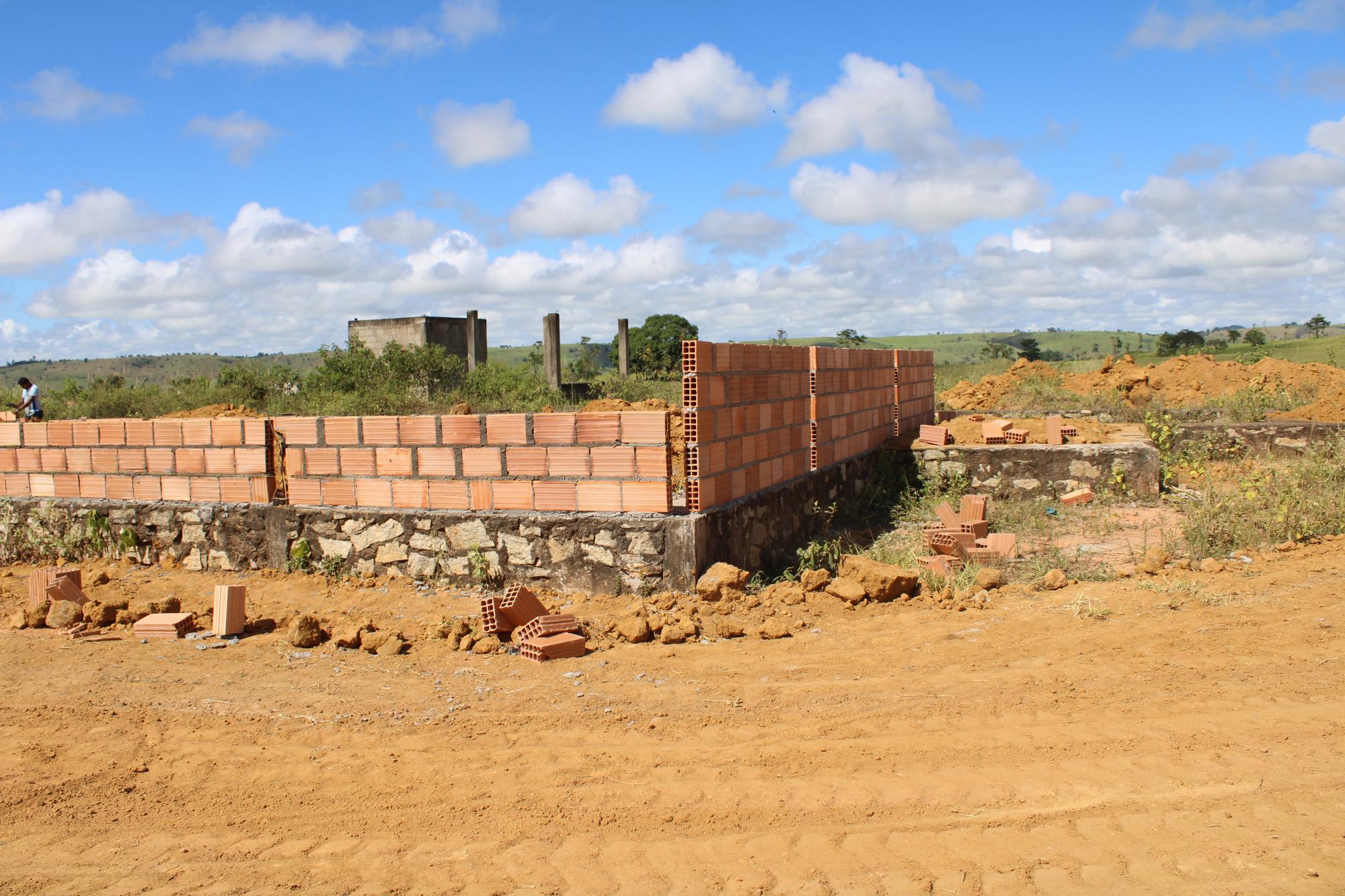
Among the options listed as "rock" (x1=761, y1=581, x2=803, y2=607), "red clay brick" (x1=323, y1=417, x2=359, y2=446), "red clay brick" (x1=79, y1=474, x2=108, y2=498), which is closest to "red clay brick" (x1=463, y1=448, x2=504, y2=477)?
"red clay brick" (x1=323, y1=417, x2=359, y2=446)

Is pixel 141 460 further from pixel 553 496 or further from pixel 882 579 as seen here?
pixel 882 579

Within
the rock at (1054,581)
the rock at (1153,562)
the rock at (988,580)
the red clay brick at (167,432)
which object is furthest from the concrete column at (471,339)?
the rock at (1153,562)

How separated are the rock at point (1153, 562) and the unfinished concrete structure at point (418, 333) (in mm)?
13665

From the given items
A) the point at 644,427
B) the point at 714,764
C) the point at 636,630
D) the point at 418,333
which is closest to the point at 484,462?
the point at 644,427

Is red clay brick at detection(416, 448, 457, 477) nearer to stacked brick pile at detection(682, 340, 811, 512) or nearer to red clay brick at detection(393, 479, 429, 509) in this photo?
red clay brick at detection(393, 479, 429, 509)

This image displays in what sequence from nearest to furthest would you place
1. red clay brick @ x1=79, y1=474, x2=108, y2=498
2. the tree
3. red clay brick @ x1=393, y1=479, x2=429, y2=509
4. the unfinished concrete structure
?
red clay brick @ x1=393, y1=479, x2=429, y2=509 → red clay brick @ x1=79, y1=474, x2=108, y2=498 → the unfinished concrete structure → the tree

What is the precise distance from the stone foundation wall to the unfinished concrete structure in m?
10.4

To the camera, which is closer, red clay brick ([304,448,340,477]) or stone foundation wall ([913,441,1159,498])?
red clay brick ([304,448,340,477])

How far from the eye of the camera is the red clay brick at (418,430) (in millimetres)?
6470

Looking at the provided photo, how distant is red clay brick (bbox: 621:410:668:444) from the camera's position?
584cm

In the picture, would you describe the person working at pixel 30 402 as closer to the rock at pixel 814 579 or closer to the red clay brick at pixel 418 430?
the red clay brick at pixel 418 430

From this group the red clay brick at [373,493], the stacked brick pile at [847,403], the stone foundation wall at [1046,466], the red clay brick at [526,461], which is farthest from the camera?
the stone foundation wall at [1046,466]

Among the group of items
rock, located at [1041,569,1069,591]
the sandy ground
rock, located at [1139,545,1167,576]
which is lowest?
the sandy ground

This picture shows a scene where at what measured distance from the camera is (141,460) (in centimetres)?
753
